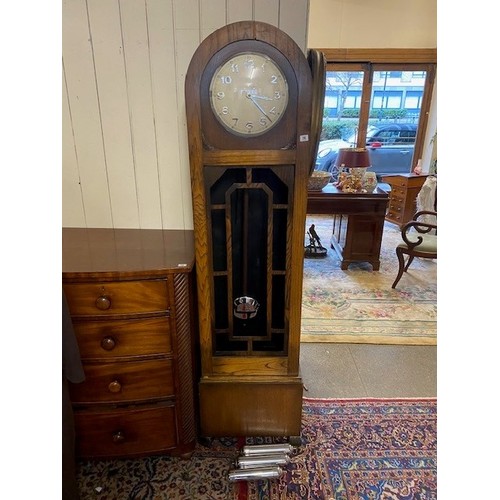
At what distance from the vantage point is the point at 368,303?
285cm

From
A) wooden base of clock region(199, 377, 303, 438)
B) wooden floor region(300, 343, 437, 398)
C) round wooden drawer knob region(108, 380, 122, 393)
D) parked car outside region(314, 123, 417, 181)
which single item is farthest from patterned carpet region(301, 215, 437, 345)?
parked car outside region(314, 123, 417, 181)

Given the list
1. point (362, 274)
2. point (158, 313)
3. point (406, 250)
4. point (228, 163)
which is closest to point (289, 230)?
point (228, 163)

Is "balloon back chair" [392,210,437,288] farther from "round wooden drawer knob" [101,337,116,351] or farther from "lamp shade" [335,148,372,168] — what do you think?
"round wooden drawer knob" [101,337,116,351]

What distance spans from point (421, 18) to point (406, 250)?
3.32m

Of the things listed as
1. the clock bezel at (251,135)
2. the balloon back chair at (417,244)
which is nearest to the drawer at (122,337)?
the clock bezel at (251,135)

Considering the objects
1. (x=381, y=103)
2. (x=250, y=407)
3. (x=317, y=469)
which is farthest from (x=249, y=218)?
(x=381, y=103)

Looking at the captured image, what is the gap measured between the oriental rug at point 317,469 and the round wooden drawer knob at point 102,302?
2.42 ft

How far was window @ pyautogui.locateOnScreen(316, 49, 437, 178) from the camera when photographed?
4.57 metres

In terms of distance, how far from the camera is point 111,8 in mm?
1353

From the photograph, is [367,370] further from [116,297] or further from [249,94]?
[249,94]

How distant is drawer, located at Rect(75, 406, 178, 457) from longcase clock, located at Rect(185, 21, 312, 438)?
175 millimetres

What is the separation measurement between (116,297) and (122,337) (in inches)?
6.3

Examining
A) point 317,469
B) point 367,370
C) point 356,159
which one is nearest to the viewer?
point 317,469
